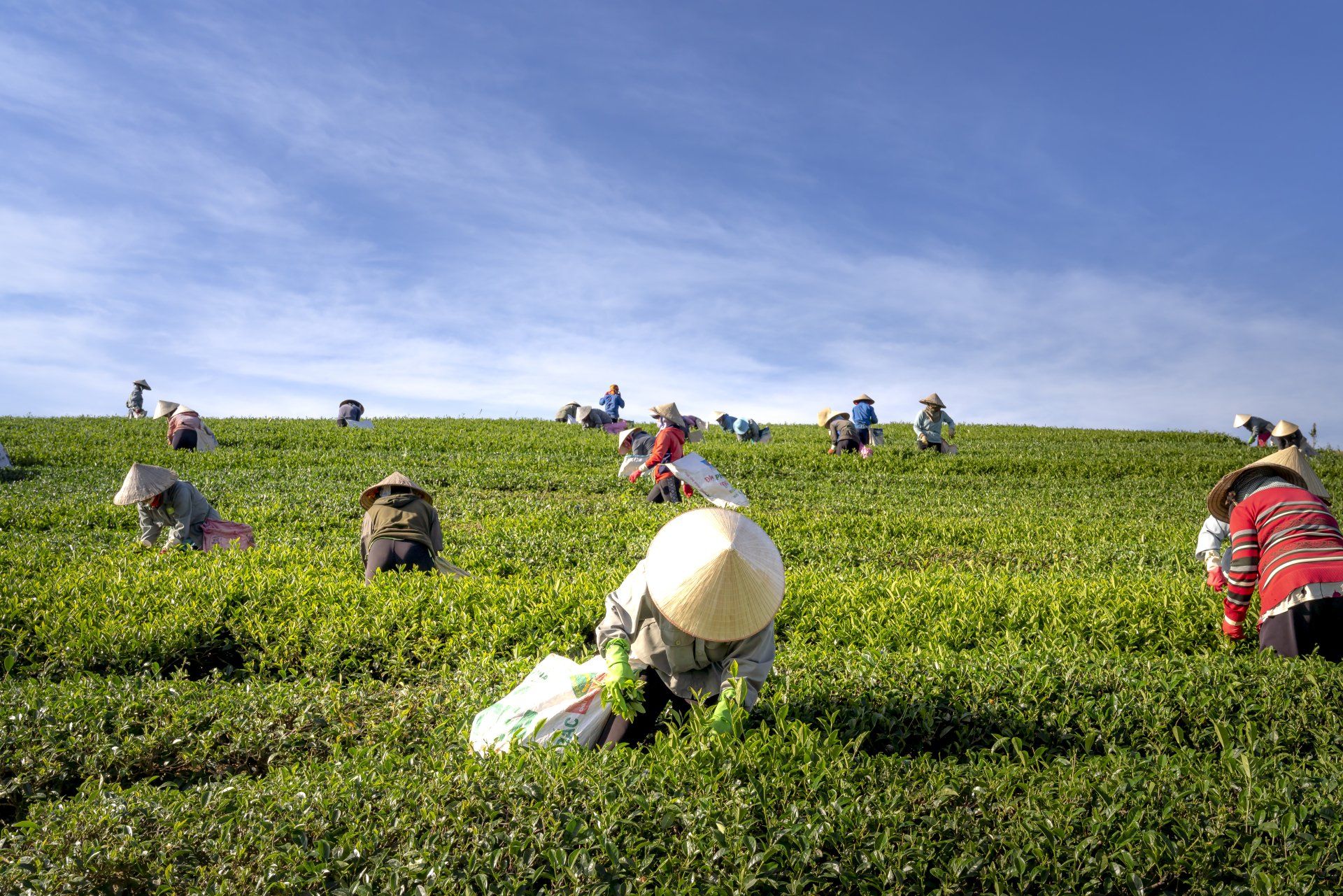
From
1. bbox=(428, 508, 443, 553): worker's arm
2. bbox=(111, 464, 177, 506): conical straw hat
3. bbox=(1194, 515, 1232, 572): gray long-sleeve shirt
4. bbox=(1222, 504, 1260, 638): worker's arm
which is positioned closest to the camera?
bbox=(1222, 504, 1260, 638): worker's arm

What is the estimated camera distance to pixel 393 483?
297 inches

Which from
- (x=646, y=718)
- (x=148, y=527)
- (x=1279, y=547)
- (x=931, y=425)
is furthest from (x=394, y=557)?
(x=931, y=425)

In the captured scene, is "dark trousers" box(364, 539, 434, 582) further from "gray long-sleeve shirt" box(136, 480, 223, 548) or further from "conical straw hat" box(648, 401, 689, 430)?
"conical straw hat" box(648, 401, 689, 430)

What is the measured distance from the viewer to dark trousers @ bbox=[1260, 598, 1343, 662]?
16.8ft

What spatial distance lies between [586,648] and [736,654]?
2463mm

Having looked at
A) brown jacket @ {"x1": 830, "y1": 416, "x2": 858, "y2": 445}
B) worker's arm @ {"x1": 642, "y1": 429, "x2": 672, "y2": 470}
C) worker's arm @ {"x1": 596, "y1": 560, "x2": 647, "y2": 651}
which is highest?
brown jacket @ {"x1": 830, "y1": 416, "x2": 858, "y2": 445}

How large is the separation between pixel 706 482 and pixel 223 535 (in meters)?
6.79

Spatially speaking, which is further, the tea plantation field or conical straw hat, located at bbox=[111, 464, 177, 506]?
conical straw hat, located at bbox=[111, 464, 177, 506]

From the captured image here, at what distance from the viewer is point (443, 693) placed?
4875 mm

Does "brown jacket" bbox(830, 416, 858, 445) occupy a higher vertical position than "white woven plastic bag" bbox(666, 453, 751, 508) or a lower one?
higher

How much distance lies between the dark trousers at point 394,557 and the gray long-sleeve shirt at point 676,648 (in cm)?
401

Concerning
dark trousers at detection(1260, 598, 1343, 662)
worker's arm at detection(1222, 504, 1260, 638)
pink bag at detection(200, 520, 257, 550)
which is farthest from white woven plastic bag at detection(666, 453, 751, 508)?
dark trousers at detection(1260, 598, 1343, 662)

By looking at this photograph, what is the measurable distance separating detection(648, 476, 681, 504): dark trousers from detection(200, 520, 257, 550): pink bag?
620 centimetres

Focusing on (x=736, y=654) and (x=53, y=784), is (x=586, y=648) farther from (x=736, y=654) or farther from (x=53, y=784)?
(x=53, y=784)
